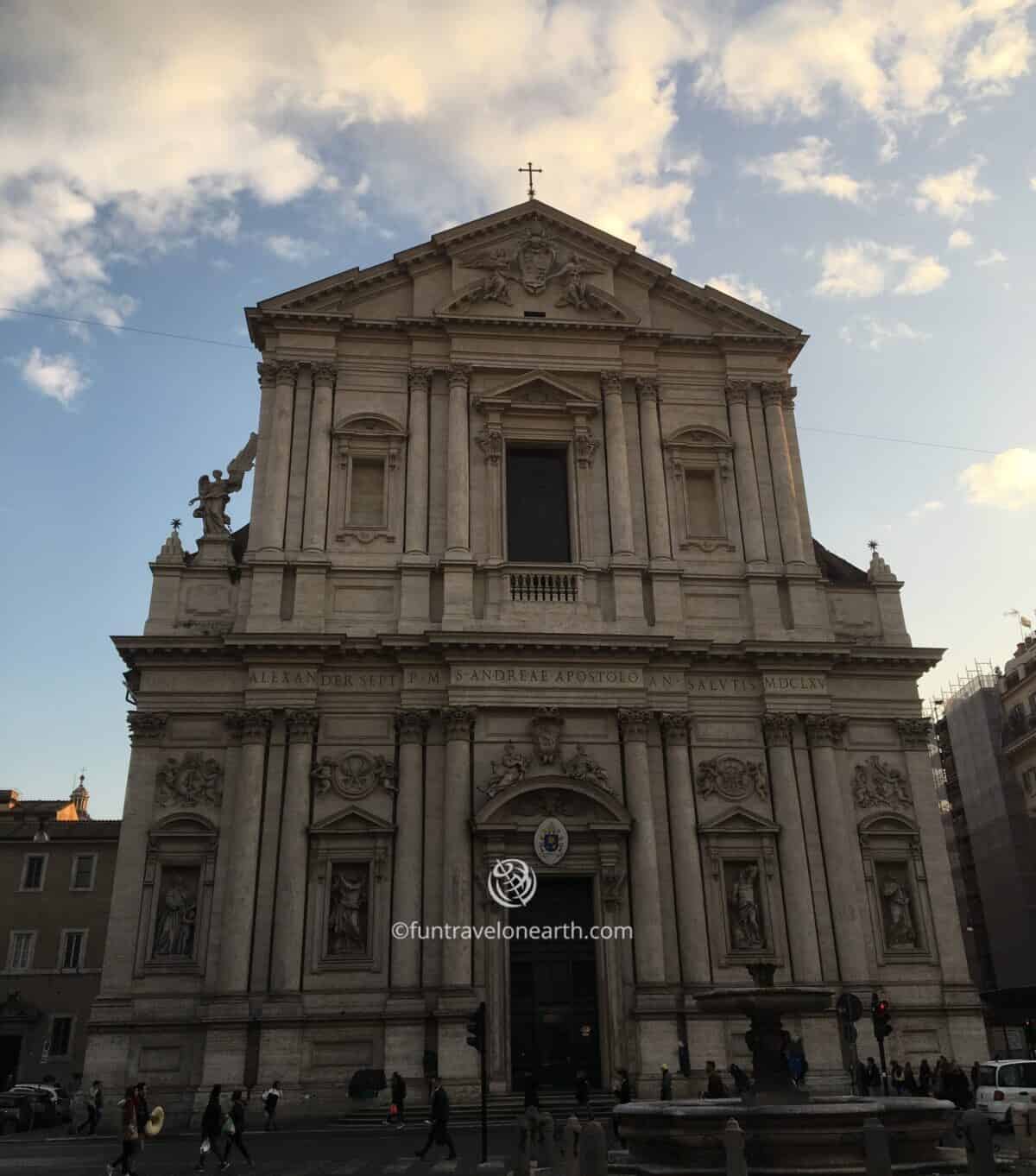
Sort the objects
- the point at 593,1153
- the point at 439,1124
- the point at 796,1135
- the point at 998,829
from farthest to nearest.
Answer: the point at 998,829
the point at 439,1124
the point at 796,1135
the point at 593,1153

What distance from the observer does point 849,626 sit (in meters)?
23.8

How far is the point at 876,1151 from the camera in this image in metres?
9.41

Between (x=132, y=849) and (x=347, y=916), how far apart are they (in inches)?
163

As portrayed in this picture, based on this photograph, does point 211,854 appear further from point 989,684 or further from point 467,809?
point 989,684

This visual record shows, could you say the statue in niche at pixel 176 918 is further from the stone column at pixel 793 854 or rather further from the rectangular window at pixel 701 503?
the rectangular window at pixel 701 503

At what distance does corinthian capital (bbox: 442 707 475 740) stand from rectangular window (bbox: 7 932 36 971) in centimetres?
2277

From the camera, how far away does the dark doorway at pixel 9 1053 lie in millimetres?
33969

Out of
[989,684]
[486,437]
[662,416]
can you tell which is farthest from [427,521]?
[989,684]

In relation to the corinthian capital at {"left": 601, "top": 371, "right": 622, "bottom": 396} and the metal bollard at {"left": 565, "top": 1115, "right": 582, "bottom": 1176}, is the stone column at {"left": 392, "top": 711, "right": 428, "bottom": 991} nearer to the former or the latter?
the corinthian capital at {"left": 601, "top": 371, "right": 622, "bottom": 396}

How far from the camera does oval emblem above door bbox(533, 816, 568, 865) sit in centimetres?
2034

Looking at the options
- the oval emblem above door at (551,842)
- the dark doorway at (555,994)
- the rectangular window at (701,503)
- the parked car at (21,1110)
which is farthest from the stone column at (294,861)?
the rectangular window at (701,503)

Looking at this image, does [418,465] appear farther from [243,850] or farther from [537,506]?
[243,850]

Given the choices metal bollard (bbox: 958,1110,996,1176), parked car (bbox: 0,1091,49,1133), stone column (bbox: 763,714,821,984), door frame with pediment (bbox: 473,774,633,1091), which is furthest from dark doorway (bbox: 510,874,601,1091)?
metal bollard (bbox: 958,1110,996,1176)

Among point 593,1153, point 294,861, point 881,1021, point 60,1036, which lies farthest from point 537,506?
point 60,1036
